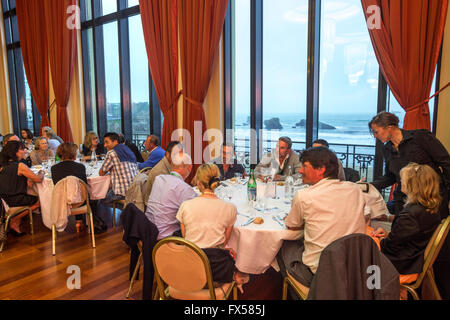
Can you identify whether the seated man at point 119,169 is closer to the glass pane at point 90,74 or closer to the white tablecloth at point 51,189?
the white tablecloth at point 51,189

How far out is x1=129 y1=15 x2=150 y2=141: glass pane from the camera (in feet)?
21.2

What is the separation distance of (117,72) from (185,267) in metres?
6.12

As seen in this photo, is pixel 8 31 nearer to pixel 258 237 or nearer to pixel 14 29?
pixel 14 29

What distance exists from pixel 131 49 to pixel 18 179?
3.85 meters

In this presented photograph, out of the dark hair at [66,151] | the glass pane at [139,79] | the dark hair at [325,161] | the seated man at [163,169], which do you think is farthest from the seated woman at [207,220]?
the glass pane at [139,79]

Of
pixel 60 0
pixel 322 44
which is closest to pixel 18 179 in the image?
pixel 322 44

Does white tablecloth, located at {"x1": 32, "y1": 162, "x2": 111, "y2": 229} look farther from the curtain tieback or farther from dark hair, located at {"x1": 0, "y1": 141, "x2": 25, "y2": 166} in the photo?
the curtain tieback

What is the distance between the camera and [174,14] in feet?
17.8

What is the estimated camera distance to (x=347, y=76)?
433cm

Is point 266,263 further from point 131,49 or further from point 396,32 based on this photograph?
point 131,49

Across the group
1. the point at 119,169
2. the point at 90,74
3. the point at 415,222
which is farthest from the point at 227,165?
the point at 90,74

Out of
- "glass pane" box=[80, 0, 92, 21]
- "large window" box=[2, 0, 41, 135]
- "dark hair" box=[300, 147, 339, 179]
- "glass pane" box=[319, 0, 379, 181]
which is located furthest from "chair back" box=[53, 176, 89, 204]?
"large window" box=[2, 0, 41, 135]

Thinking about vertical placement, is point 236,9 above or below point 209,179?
above

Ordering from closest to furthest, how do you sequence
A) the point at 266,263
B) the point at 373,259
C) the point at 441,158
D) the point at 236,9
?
the point at 373,259, the point at 266,263, the point at 441,158, the point at 236,9
